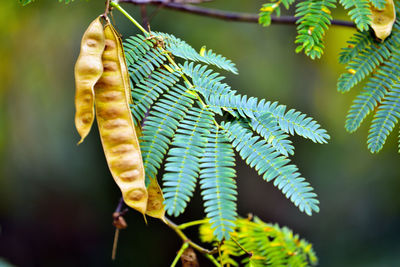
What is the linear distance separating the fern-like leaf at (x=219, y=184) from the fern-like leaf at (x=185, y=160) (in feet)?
0.09

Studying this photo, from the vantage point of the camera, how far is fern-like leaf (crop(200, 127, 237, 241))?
934 mm

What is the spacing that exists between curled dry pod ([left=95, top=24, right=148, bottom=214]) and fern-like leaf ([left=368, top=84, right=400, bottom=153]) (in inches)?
33.2

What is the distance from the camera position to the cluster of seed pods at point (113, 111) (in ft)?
3.22

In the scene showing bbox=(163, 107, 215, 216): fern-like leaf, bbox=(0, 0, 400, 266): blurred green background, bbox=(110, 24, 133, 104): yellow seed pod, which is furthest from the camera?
bbox=(0, 0, 400, 266): blurred green background

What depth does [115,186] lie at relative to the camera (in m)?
4.30

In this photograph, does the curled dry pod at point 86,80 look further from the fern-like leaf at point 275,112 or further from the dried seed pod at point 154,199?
the fern-like leaf at point 275,112

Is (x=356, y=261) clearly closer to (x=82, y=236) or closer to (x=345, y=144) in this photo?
(x=345, y=144)

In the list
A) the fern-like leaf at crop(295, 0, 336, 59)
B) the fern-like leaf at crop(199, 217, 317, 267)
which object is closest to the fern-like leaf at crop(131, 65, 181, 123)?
the fern-like leaf at crop(295, 0, 336, 59)

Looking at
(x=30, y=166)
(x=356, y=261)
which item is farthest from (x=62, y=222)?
(x=356, y=261)

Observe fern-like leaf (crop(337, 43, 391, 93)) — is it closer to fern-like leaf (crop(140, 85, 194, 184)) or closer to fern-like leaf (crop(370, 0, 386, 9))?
fern-like leaf (crop(370, 0, 386, 9))

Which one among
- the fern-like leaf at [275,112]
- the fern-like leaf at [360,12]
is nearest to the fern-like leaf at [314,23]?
the fern-like leaf at [360,12]

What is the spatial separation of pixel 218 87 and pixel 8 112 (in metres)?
4.15

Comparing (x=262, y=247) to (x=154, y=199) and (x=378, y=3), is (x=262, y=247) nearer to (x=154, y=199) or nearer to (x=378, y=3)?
(x=154, y=199)

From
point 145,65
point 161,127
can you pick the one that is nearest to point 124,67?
point 145,65
